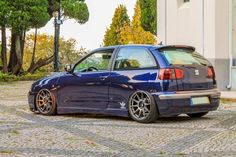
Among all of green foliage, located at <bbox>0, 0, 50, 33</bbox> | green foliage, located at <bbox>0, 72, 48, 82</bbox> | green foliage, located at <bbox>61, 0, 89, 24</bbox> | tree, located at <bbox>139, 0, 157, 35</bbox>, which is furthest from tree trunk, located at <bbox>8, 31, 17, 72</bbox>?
tree, located at <bbox>139, 0, 157, 35</bbox>

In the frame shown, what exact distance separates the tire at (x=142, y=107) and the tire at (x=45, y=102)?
2043 millimetres

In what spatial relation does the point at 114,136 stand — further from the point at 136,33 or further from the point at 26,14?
the point at 136,33

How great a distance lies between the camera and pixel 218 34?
19.2 metres

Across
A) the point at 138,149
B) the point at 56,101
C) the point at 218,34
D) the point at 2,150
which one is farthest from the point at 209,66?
the point at 218,34

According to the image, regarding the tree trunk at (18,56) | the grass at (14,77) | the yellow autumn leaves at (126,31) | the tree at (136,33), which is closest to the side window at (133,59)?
the grass at (14,77)

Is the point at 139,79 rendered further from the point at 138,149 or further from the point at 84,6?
the point at 84,6

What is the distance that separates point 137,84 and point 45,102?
245 cm

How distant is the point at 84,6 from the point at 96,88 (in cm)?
2445

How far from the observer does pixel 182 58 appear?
10.7 meters

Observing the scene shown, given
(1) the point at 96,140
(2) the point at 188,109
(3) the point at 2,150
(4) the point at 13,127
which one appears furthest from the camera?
(2) the point at 188,109

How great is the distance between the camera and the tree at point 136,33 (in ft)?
178

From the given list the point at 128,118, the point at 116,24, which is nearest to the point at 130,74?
the point at 128,118

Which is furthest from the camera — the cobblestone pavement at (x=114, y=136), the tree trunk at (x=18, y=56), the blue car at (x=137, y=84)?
the tree trunk at (x=18, y=56)

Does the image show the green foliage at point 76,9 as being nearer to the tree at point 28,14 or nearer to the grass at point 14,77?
the tree at point 28,14
